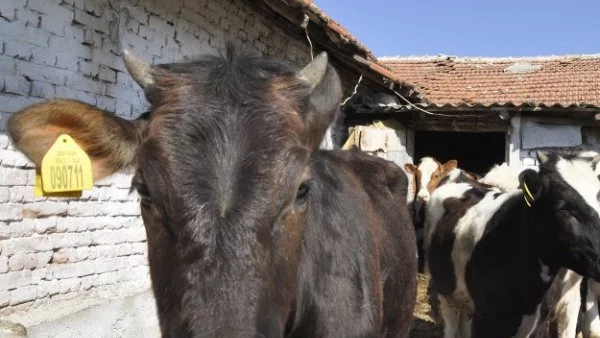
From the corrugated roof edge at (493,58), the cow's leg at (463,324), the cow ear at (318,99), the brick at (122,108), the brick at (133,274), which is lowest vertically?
the cow's leg at (463,324)

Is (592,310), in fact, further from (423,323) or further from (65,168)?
(65,168)

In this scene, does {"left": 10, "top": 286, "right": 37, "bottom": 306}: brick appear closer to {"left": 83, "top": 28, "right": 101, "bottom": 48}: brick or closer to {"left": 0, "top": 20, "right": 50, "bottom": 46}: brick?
{"left": 0, "top": 20, "right": 50, "bottom": 46}: brick

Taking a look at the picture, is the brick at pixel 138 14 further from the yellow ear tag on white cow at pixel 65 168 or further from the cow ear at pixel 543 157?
the cow ear at pixel 543 157

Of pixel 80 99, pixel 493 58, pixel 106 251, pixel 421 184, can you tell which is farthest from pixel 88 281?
pixel 493 58

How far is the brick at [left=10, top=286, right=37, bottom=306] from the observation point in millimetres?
4492

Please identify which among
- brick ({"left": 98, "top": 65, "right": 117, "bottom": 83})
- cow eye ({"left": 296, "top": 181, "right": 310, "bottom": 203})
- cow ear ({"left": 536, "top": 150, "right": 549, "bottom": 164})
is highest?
brick ({"left": 98, "top": 65, "right": 117, "bottom": 83})

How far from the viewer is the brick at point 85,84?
5031mm

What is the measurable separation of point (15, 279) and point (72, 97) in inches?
55.9

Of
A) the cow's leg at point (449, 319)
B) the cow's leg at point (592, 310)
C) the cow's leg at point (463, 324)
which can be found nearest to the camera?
the cow's leg at point (463, 324)

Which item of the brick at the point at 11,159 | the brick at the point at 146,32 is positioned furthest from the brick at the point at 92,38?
the brick at the point at 11,159

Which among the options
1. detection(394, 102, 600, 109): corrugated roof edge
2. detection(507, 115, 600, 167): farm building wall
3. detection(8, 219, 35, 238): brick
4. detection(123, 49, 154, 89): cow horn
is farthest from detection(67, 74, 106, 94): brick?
detection(507, 115, 600, 167): farm building wall

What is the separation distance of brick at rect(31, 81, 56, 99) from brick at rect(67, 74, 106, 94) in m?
0.21

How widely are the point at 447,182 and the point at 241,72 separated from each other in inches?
249

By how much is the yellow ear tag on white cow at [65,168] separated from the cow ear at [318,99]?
89 cm
